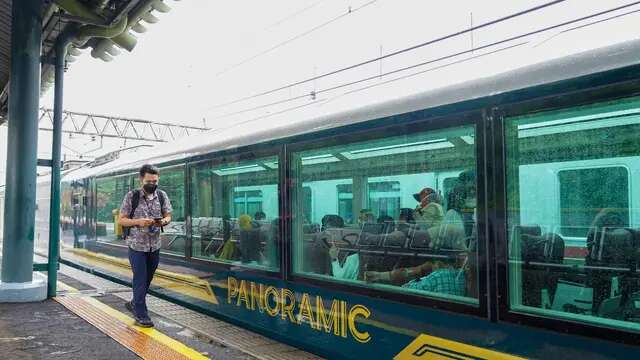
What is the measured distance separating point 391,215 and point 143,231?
115 inches

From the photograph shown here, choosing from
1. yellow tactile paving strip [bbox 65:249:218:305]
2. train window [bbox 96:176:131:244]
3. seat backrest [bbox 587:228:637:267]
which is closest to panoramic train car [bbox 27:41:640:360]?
seat backrest [bbox 587:228:637:267]

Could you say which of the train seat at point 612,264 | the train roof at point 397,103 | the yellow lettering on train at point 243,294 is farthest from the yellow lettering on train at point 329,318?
the train seat at point 612,264

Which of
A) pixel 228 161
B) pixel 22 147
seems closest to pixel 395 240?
pixel 228 161

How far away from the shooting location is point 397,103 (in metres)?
3.95

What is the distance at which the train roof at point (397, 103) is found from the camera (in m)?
2.87

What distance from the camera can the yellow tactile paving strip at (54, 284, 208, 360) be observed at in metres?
4.72

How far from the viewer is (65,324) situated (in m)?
5.80

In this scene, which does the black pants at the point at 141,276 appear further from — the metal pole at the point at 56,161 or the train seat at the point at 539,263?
the train seat at the point at 539,263

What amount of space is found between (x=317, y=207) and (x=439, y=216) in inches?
52.2

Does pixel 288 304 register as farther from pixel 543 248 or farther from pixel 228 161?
pixel 543 248

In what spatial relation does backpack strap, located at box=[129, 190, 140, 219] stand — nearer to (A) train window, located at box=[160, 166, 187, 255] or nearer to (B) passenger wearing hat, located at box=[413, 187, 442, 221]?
(A) train window, located at box=[160, 166, 187, 255]

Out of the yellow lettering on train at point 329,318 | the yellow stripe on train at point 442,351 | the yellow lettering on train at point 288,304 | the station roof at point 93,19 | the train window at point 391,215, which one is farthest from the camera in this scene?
the station roof at point 93,19

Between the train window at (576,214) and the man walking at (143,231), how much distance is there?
3786 millimetres

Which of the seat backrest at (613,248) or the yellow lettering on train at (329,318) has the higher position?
the seat backrest at (613,248)
